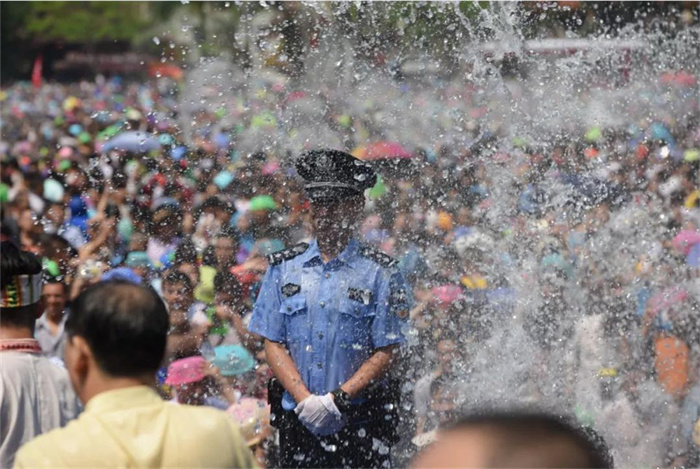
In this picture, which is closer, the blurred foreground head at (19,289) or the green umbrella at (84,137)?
the blurred foreground head at (19,289)

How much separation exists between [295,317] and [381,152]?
3133 millimetres

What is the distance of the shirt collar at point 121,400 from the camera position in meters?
2.61

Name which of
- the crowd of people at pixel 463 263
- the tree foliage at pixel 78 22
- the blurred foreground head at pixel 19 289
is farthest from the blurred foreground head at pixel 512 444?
the tree foliage at pixel 78 22

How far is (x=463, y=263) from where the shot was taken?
6.96 m

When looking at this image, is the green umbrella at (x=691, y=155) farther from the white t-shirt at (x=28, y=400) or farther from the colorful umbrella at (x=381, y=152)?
the white t-shirt at (x=28, y=400)

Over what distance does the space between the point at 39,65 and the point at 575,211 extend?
30153 mm

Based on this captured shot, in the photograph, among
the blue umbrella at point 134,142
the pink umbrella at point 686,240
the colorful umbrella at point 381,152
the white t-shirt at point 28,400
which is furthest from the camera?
the blue umbrella at point 134,142

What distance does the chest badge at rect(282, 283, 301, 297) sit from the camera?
4836 millimetres

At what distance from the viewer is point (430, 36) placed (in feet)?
27.5

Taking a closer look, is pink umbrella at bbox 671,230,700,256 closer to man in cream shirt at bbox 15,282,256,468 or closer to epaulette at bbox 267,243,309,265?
epaulette at bbox 267,243,309,265

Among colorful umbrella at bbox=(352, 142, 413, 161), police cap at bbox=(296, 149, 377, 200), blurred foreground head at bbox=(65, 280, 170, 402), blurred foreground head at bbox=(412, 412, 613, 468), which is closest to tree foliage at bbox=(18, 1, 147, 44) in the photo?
colorful umbrella at bbox=(352, 142, 413, 161)

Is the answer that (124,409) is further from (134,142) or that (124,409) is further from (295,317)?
(134,142)

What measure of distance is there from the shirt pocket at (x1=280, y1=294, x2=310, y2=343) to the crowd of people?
88 cm

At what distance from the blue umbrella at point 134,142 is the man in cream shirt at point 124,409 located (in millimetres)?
5605
